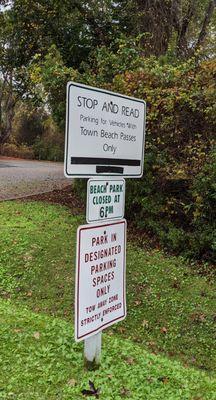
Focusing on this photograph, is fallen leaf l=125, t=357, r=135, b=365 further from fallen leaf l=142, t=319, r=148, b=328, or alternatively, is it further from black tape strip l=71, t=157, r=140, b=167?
fallen leaf l=142, t=319, r=148, b=328

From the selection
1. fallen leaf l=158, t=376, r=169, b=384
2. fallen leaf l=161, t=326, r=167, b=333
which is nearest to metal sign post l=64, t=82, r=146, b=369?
fallen leaf l=158, t=376, r=169, b=384

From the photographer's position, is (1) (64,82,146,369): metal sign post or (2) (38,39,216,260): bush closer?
(1) (64,82,146,369): metal sign post

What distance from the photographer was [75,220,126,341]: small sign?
9.63ft

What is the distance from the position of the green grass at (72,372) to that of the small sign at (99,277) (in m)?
0.41

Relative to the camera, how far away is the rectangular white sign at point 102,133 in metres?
2.77

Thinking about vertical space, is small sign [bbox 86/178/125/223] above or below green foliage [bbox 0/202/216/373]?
above

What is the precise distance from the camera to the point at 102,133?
3.02m

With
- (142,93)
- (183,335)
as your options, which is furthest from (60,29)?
(183,335)

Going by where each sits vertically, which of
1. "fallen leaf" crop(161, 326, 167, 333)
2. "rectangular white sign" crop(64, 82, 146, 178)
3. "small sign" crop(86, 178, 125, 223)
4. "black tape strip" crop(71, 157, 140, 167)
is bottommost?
"fallen leaf" crop(161, 326, 167, 333)

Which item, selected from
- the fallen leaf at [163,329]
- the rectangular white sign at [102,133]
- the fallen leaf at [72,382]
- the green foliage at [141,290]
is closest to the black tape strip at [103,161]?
the rectangular white sign at [102,133]

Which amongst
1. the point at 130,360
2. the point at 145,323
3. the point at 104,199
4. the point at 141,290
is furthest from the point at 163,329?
the point at 104,199

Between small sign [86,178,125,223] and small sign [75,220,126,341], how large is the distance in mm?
65

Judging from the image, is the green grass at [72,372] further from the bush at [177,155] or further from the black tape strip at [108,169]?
the bush at [177,155]

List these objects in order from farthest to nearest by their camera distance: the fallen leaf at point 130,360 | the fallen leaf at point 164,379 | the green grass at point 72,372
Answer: the fallen leaf at point 130,360, the fallen leaf at point 164,379, the green grass at point 72,372
